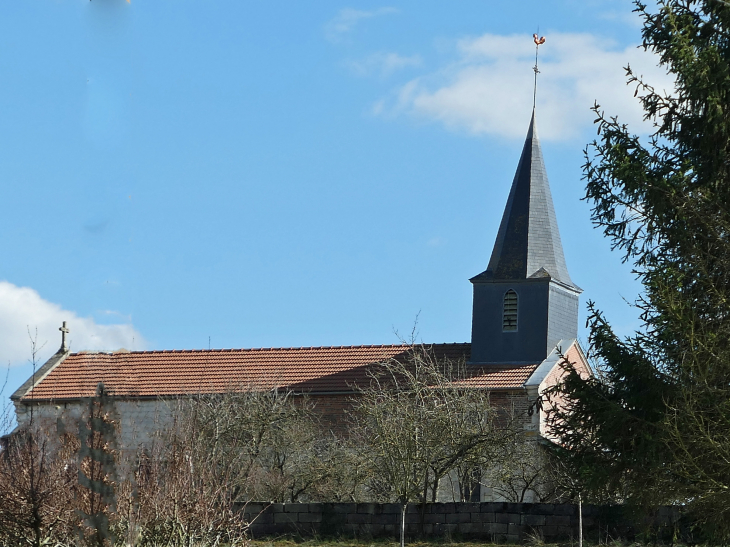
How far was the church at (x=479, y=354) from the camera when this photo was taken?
3425 cm

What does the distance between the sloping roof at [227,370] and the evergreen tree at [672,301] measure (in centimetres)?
1819

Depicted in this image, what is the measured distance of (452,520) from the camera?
20156 mm

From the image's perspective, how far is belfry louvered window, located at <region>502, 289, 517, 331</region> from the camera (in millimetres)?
35031

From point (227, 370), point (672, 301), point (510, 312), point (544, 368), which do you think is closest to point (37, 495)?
point (672, 301)

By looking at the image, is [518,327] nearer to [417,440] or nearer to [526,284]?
[526,284]

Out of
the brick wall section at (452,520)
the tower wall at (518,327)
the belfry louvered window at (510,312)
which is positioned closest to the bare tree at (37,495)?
the brick wall section at (452,520)

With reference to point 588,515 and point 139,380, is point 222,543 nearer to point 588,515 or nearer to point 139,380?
point 588,515

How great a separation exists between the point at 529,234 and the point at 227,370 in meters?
12.0

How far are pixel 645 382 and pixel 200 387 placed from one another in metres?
23.0

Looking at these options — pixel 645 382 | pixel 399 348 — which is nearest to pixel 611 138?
pixel 645 382

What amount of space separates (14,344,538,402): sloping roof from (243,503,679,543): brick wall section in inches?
Result: 492

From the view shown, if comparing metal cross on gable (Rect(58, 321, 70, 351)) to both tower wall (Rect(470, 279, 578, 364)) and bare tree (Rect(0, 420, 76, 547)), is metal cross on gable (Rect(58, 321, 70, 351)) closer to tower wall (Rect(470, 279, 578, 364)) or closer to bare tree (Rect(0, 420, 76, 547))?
tower wall (Rect(470, 279, 578, 364))

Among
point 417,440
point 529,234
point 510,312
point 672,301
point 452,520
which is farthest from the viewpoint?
point 529,234

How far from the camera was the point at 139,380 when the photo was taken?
120 ft
